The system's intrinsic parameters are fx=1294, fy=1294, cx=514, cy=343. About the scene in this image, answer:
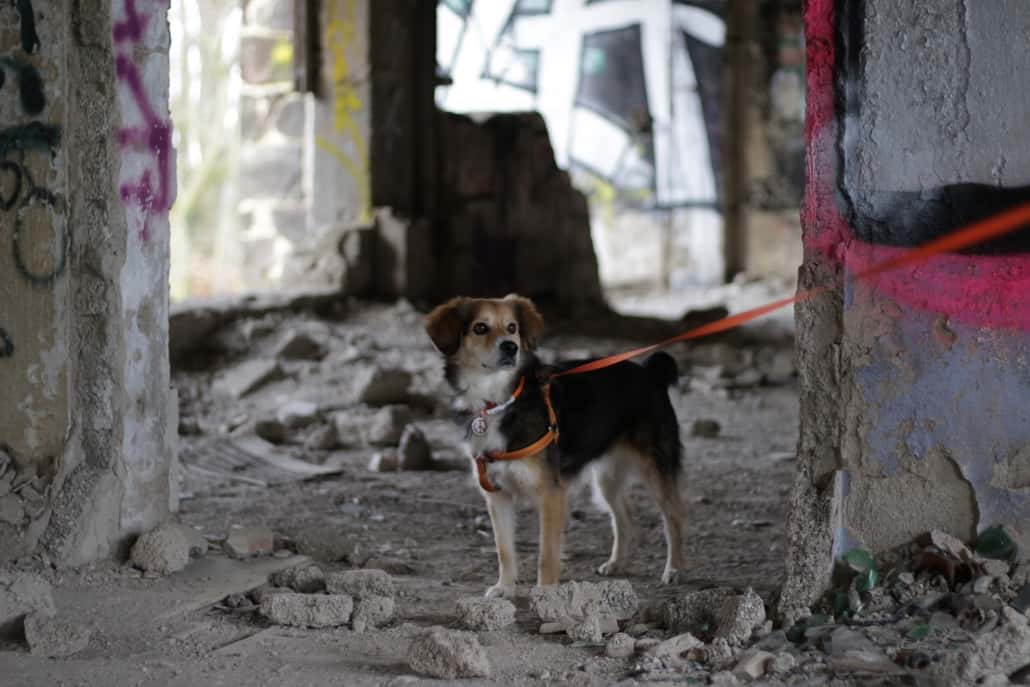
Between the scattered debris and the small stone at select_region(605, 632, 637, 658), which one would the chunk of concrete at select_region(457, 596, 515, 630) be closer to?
the small stone at select_region(605, 632, 637, 658)

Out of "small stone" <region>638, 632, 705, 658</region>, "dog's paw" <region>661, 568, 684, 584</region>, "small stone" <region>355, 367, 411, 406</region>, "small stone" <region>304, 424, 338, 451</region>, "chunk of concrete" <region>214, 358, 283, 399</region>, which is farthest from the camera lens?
"chunk of concrete" <region>214, 358, 283, 399</region>

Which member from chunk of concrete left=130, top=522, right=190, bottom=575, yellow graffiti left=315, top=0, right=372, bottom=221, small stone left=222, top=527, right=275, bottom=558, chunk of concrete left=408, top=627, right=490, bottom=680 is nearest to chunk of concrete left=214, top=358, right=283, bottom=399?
yellow graffiti left=315, top=0, right=372, bottom=221

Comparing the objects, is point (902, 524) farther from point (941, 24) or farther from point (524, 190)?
point (524, 190)

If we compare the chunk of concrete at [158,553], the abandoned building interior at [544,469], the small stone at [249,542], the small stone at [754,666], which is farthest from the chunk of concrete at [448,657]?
the small stone at [249,542]

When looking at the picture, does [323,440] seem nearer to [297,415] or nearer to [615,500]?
[297,415]

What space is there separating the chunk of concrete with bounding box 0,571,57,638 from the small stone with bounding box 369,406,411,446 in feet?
12.4

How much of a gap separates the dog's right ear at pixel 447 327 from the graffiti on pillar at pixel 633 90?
1279 centimetres

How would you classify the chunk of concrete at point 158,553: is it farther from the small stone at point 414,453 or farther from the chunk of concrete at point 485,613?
the small stone at point 414,453

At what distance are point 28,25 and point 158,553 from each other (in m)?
2.06

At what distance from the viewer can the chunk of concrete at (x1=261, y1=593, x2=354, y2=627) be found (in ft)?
14.7

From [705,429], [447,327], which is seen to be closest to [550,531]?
[447,327]

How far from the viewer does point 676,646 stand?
4008 millimetres

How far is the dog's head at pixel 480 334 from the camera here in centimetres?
496

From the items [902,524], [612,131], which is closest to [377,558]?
[902,524]
